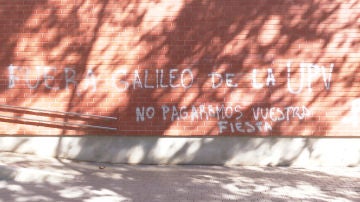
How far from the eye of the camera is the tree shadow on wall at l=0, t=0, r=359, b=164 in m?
8.66

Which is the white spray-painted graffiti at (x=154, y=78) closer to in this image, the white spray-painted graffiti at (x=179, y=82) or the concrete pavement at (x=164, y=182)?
the white spray-painted graffiti at (x=179, y=82)

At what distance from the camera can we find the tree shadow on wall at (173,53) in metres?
8.66

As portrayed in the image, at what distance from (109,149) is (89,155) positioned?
1.20ft

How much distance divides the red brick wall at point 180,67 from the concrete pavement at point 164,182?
715 mm

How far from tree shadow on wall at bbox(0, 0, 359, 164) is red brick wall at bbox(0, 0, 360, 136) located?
17 mm

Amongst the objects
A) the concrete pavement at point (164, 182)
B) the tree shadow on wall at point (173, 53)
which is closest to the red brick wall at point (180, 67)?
the tree shadow on wall at point (173, 53)

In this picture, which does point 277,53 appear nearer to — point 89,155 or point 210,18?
point 210,18

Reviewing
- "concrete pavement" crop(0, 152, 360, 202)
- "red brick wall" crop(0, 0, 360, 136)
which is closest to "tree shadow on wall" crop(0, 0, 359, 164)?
"red brick wall" crop(0, 0, 360, 136)

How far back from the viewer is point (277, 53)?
8.71 meters

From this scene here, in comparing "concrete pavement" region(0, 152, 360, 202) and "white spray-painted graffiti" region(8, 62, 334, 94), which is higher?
"white spray-painted graffiti" region(8, 62, 334, 94)

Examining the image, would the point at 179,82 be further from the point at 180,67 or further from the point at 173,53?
the point at 173,53

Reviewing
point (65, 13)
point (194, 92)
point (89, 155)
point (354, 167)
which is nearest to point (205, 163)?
point (194, 92)

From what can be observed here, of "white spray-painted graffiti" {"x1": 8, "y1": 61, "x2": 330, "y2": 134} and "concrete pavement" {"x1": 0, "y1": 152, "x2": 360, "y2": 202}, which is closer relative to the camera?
"concrete pavement" {"x1": 0, "y1": 152, "x2": 360, "y2": 202}

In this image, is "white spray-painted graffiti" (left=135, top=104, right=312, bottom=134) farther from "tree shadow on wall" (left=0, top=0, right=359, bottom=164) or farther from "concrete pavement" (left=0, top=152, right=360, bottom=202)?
"concrete pavement" (left=0, top=152, right=360, bottom=202)
